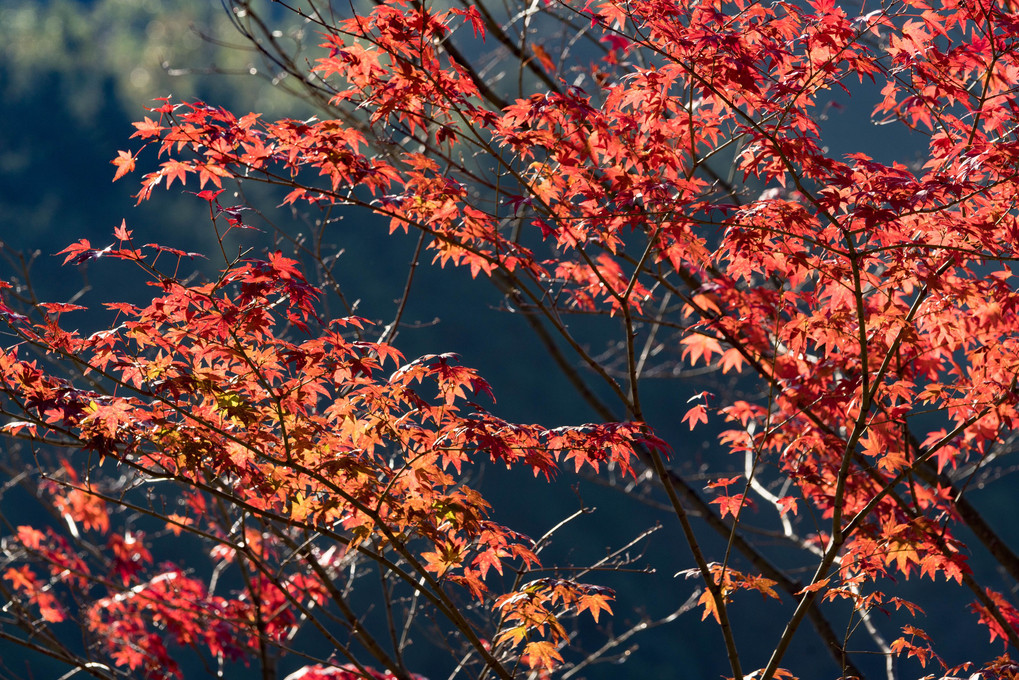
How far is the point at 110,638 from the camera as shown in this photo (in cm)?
425

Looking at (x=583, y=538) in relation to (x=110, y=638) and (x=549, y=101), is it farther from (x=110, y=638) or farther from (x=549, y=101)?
(x=549, y=101)

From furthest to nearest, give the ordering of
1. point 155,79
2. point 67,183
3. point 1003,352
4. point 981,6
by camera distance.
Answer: point 155,79 < point 67,183 < point 1003,352 < point 981,6

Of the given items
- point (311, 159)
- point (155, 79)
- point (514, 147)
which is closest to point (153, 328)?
point (311, 159)

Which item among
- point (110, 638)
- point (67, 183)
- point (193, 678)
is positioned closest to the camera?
point (110, 638)

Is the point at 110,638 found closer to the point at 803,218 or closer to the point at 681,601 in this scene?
the point at 803,218

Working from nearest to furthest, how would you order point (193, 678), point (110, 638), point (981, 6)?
1. point (981, 6)
2. point (110, 638)
3. point (193, 678)

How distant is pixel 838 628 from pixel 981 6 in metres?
6.42

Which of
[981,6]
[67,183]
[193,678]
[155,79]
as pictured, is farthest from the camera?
[155,79]

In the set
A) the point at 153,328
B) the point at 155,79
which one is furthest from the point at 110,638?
the point at 155,79

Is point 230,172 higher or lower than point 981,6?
higher

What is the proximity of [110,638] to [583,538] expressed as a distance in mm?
4482

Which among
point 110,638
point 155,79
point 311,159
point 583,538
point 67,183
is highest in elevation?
point 155,79

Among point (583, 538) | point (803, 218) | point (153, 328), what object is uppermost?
point (153, 328)

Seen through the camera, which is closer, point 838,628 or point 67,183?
point 838,628
